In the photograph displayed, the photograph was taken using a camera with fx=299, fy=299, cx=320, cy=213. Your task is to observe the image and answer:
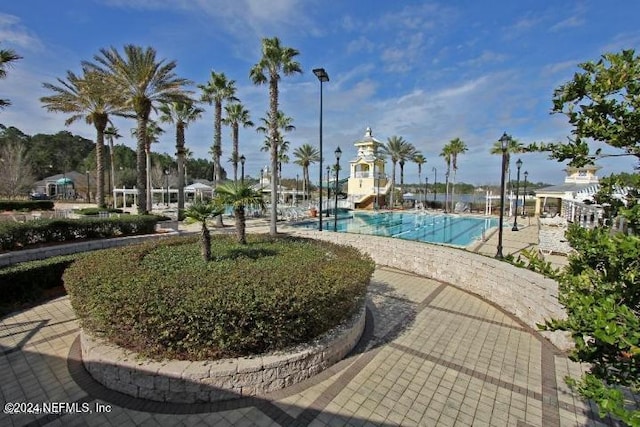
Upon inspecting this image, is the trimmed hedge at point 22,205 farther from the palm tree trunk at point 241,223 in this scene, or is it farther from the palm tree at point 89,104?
the palm tree trunk at point 241,223

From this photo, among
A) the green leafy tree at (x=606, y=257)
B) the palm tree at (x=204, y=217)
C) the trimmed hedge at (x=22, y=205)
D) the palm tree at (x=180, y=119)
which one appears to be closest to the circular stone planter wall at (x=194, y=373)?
the palm tree at (x=204, y=217)

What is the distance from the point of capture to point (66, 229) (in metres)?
10.3

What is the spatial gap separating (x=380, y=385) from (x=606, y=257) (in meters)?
3.29

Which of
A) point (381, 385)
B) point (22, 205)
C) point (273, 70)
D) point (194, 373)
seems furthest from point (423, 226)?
point (22, 205)

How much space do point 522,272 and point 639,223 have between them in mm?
5570

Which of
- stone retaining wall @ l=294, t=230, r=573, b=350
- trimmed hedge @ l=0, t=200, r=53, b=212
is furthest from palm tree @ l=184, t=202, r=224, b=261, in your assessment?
trimmed hedge @ l=0, t=200, r=53, b=212

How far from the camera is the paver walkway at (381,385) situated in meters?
3.68

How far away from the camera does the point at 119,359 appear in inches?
157

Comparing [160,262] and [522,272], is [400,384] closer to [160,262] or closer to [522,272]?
[522,272]

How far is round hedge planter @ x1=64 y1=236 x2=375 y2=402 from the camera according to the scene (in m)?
3.85

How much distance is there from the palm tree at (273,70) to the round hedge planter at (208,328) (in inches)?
408

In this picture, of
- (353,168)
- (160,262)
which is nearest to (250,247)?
(160,262)

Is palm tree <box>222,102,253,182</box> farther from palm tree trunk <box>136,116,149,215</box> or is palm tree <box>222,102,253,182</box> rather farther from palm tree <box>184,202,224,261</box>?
palm tree <box>184,202,224,261</box>

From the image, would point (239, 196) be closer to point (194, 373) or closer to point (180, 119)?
point (194, 373)
